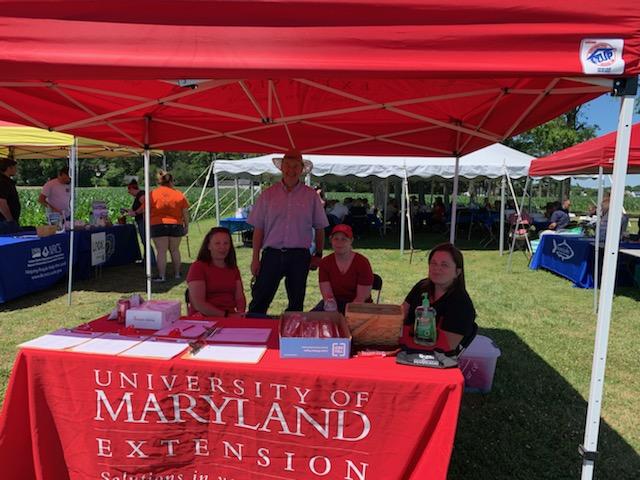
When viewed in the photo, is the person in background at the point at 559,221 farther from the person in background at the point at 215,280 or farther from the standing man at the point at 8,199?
the standing man at the point at 8,199

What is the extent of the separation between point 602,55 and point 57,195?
8.17 metres

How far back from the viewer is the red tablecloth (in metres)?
1.79

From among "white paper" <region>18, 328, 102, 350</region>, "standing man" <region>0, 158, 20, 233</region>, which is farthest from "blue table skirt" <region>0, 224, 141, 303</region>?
"white paper" <region>18, 328, 102, 350</region>

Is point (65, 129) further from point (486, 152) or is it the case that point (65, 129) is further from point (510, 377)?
point (486, 152)

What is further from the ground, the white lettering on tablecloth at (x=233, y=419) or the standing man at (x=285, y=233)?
the standing man at (x=285, y=233)

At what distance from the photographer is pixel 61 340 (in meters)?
2.09

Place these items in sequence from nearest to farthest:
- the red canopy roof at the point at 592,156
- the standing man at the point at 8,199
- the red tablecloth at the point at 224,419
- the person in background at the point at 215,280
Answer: the red tablecloth at the point at 224,419, the person in background at the point at 215,280, the red canopy roof at the point at 592,156, the standing man at the point at 8,199

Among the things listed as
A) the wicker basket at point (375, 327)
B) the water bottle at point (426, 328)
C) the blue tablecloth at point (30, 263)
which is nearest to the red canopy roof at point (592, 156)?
the water bottle at point (426, 328)

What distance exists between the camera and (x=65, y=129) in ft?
11.4

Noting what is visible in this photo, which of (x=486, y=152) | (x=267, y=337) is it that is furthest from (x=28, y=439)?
(x=486, y=152)

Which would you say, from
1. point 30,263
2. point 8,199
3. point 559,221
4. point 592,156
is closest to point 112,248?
point 8,199

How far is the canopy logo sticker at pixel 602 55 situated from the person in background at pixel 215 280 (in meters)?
2.31

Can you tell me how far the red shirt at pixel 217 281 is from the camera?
10.2ft

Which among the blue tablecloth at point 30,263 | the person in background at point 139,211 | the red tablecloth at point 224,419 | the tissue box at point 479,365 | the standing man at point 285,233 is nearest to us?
the red tablecloth at point 224,419
